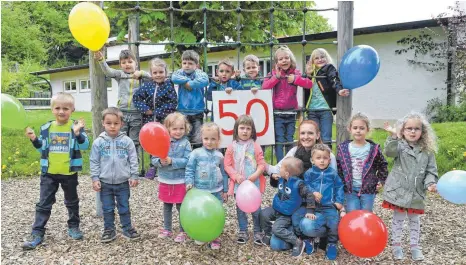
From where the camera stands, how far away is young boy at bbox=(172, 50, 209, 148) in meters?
3.94

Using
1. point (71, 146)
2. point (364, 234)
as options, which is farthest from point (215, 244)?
point (71, 146)

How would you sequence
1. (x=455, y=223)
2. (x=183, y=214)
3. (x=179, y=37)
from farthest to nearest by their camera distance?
(x=179, y=37)
(x=455, y=223)
(x=183, y=214)

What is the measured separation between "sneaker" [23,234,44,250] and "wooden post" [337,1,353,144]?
290cm

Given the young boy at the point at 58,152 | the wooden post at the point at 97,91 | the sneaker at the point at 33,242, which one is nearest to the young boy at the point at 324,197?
the young boy at the point at 58,152

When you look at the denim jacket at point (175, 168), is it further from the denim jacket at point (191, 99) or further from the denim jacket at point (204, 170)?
the denim jacket at point (191, 99)

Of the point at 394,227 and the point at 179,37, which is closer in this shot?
the point at 394,227

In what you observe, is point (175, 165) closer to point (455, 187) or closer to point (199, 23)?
point (455, 187)

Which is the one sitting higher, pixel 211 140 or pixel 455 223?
pixel 211 140

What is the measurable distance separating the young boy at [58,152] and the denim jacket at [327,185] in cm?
198

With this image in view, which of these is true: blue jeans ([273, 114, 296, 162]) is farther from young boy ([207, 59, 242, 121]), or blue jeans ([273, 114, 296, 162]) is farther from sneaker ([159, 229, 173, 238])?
sneaker ([159, 229, 173, 238])

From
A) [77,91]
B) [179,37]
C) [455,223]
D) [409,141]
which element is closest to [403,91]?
[179,37]

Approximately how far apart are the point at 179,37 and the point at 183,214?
5.19 metres

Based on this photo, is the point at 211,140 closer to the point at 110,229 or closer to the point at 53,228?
the point at 110,229

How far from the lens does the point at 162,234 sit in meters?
3.73
